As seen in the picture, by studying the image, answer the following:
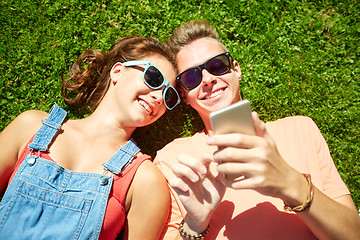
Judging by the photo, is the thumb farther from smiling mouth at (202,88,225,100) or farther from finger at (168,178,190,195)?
smiling mouth at (202,88,225,100)

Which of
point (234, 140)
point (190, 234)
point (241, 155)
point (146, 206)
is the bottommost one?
point (190, 234)

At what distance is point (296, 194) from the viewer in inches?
75.4

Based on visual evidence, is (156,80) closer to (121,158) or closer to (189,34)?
(189,34)

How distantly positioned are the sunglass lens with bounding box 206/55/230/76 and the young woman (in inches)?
18.8

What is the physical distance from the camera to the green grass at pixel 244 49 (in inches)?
146

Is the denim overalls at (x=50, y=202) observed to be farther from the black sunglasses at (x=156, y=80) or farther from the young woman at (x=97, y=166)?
the black sunglasses at (x=156, y=80)

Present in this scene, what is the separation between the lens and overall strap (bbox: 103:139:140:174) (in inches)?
107

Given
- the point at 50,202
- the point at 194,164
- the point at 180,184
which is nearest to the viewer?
the point at 194,164

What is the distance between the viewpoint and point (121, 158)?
9.30 feet

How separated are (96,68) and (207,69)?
5.25 ft

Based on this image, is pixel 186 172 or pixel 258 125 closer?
pixel 258 125

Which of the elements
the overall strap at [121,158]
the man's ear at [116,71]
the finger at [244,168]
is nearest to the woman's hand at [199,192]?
the finger at [244,168]

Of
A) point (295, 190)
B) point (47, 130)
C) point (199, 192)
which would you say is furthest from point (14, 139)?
point (295, 190)

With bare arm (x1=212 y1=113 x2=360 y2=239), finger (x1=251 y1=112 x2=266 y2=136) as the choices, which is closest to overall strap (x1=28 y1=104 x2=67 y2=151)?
bare arm (x1=212 y1=113 x2=360 y2=239)
